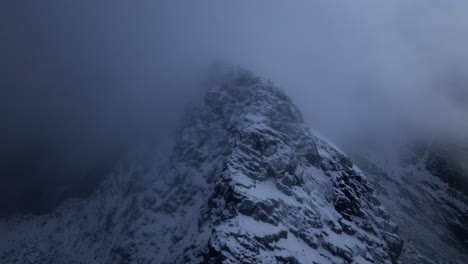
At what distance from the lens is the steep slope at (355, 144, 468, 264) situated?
74.5 m

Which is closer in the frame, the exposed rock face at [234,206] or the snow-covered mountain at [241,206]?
the exposed rock face at [234,206]

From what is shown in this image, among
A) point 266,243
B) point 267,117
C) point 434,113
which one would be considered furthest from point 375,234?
point 434,113

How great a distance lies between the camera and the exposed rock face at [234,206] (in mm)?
50188

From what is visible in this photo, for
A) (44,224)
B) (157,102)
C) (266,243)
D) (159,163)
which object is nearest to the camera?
(266,243)

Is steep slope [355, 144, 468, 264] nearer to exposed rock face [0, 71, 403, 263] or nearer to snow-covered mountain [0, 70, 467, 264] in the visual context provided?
snow-covered mountain [0, 70, 467, 264]

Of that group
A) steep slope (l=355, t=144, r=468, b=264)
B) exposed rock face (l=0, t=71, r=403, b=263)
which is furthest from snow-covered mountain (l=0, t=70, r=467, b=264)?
steep slope (l=355, t=144, r=468, b=264)

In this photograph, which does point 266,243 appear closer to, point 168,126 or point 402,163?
point 168,126

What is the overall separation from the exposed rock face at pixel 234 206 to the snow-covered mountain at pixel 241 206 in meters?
0.21

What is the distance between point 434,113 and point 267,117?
9664cm

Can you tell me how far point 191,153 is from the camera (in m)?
76.4

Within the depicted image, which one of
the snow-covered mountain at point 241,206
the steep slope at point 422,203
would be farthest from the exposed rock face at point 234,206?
the steep slope at point 422,203

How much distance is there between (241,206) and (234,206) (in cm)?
103

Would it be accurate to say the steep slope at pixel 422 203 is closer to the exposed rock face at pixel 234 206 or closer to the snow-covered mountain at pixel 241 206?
the snow-covered mountain at pixel 241 206

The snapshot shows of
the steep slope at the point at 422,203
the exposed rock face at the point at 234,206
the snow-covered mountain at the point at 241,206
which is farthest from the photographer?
the steep slope at the point at 422,203
